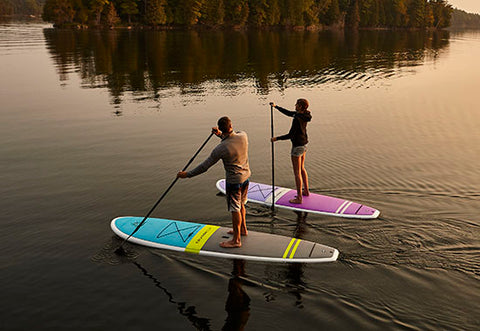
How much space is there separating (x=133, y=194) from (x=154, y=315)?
5.80 meters

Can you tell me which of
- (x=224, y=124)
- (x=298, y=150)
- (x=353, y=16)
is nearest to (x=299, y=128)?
(x=298, y=150)

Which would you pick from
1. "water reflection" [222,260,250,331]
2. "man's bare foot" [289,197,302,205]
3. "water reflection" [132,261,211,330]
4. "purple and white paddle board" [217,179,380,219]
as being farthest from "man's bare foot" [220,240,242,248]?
"man's bare foot" [289,197,302,205]

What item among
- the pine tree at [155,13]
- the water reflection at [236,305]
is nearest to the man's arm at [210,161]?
the water reflection at [236,305]

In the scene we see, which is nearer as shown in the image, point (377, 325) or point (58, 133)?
point (377, 325)

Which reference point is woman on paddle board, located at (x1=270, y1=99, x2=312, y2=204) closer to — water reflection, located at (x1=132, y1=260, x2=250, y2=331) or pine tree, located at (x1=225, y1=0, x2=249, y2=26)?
water reflection, located at (x1=132, y1=260, x2=250, y2=331)

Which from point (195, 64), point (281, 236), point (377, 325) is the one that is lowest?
point (377, 325)

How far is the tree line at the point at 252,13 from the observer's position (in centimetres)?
11056

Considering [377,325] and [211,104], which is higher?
[211,104]

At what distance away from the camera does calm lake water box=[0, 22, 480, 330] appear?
7.44 m

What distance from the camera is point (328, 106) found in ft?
83.4

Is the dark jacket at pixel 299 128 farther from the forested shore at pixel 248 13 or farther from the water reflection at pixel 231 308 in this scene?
the forested shore at pixel 248 13

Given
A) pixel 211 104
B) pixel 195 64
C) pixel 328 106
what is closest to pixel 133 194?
pixel 211 104

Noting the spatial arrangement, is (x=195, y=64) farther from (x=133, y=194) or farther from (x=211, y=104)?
(x=133, y=194)

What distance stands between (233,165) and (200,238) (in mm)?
2043
